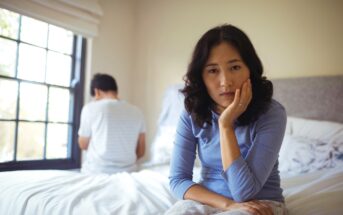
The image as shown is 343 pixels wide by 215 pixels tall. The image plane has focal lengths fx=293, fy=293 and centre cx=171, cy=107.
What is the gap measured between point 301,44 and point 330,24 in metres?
0.25

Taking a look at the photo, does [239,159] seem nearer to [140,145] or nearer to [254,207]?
[254,207]

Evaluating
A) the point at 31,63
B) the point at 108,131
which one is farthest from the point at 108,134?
the point at 31,63

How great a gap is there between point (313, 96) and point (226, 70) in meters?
1.46

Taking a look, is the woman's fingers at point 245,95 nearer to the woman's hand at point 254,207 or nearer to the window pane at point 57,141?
the woman's hand at point 254,207

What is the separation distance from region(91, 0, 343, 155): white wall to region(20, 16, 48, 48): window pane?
1.67 feet

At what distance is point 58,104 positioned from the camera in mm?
2768

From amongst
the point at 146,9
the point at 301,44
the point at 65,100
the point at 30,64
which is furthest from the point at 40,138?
the point at 301,44

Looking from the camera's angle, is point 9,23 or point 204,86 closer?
point 204,86

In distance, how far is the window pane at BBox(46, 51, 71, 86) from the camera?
106 inches

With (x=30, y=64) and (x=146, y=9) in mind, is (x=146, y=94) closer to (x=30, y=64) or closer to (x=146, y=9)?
(x=146, y=9)

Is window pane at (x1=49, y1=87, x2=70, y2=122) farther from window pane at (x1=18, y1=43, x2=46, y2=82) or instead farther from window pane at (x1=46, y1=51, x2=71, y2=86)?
window pane at (x1=18, y1=43, x2=46, y2=82)

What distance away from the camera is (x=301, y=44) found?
2406 mm

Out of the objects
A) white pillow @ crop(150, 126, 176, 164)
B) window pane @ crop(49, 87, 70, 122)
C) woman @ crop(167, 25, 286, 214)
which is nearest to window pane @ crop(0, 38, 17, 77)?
window pane @ crop(49, 87, 70, 122)

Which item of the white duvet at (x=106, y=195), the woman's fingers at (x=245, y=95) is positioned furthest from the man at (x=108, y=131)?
the woman's fingers at (x=245, y=95)
